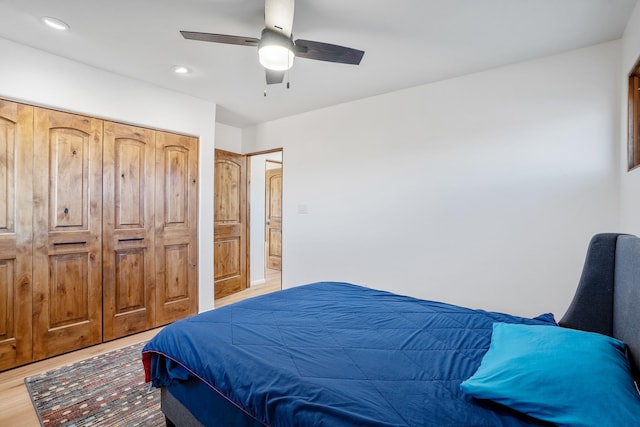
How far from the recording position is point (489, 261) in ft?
9.23

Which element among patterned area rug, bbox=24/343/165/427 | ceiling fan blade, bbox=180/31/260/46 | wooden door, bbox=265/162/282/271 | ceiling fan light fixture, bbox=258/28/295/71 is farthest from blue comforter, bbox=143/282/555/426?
wooden door, bbox=265/162/282/271

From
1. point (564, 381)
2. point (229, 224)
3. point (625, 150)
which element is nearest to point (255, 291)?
point (229, 224)

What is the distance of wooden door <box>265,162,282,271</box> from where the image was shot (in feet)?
21.5

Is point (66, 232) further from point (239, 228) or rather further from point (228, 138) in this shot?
point (228, 138)

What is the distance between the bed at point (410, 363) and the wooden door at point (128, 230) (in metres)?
1.71

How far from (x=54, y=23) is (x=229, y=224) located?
113 inches

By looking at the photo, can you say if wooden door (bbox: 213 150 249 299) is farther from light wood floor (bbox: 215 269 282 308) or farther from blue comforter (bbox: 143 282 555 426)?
blue comforter (bbox: 143 282 555 426)

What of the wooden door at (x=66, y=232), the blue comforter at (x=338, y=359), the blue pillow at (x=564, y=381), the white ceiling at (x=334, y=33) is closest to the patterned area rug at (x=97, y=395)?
the wooden door at (x=66, y=232)

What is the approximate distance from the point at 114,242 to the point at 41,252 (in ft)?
1.73

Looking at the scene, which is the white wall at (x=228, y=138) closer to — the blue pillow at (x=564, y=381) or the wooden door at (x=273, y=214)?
the wooden door at (x=273, y=214)

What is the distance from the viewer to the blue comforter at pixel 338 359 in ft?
3.16

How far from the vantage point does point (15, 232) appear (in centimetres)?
243

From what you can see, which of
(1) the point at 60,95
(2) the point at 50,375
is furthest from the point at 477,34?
(2) the point at 50,375

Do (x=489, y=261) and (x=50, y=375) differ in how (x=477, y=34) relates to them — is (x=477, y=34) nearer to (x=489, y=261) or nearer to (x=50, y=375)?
(x=489, y=261)
